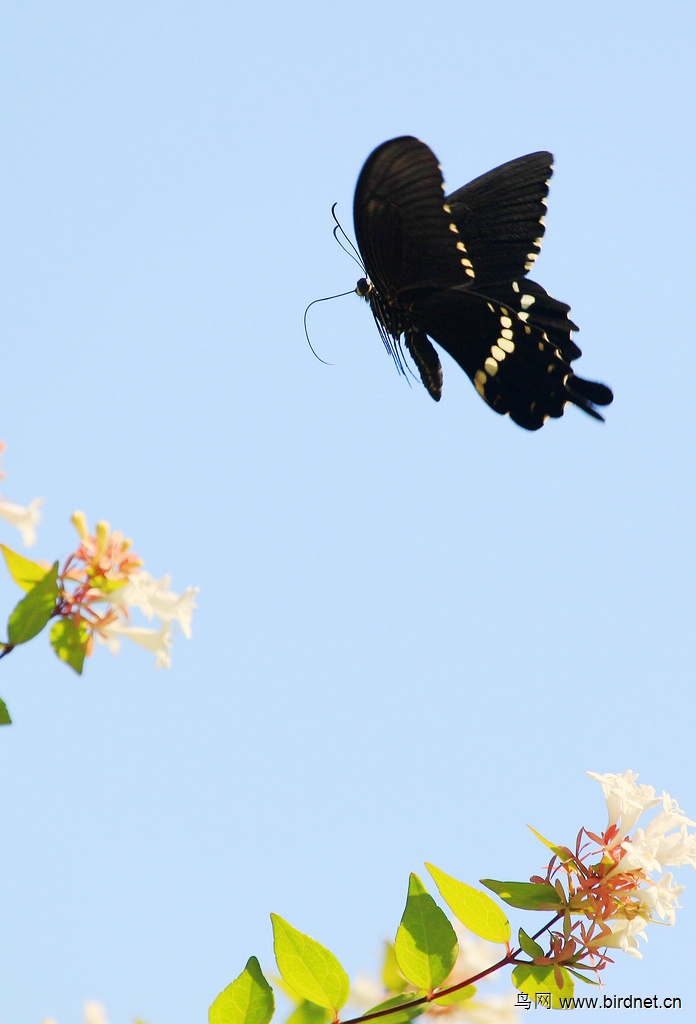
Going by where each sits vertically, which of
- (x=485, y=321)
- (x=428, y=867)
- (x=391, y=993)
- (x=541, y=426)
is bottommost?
(x=391, y=993)

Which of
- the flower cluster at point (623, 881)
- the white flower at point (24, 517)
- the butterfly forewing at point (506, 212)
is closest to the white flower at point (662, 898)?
the flower cluster at point (623, 881)

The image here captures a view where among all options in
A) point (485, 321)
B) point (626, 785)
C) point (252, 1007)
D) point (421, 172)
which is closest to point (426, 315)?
point (485, 321)

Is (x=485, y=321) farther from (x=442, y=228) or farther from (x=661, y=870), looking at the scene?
(x=661, y=870)

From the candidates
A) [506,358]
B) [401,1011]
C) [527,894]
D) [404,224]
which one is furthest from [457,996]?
[506,358]

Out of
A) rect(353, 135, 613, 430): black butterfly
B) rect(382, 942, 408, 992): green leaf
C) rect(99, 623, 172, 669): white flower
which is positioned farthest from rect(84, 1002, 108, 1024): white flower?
rect(353, 135, 613, 430): black butterfly

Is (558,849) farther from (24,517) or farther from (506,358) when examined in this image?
(506,358)

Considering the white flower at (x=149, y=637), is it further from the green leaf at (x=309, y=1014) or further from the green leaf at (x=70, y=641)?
the green leaf at (x=309, y=1014)
